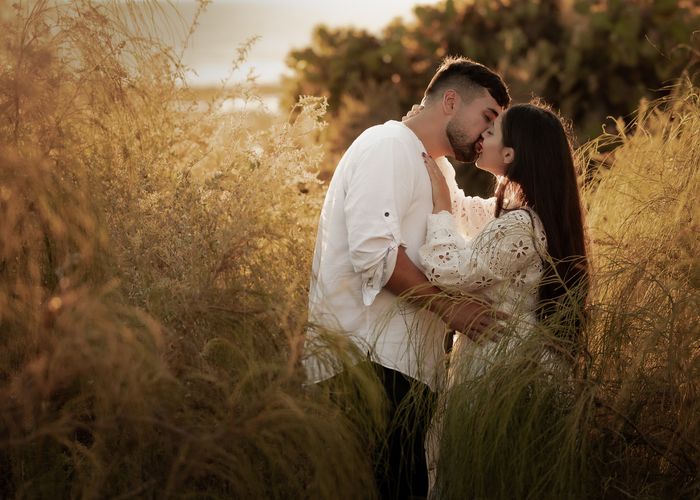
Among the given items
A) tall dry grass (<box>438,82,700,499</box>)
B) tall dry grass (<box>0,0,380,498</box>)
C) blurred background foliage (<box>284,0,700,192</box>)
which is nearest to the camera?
tall dry grass (<box>0,0,380,498</box>)

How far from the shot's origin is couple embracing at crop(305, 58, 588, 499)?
3.44 m

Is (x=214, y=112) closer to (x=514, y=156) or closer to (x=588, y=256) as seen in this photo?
(x=514, y=156)

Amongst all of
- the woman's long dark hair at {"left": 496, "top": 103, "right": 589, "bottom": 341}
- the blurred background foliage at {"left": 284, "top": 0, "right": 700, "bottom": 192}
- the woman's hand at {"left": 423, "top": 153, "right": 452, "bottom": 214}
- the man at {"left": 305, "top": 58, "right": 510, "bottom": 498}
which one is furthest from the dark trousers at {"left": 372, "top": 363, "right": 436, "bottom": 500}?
the blurred background foliage at {"left": 284, "top": 0, "right": 700, "bottom": 192}

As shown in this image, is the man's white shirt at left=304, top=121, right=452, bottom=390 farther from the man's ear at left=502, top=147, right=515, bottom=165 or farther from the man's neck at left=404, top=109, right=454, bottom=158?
the man's ear at left=502, top=147, right=515, bottom=165

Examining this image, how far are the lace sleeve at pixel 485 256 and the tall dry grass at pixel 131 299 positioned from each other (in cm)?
53

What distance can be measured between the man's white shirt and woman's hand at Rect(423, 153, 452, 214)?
0.02m

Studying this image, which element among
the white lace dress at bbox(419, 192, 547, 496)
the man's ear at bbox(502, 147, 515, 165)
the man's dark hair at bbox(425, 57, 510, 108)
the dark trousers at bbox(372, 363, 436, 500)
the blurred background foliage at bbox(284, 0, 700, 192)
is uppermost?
the blurred background foliage at bbox(284, 0, 700, 192)

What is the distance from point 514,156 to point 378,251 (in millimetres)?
694

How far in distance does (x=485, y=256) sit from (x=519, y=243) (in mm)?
148

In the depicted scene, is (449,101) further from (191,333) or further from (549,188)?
(191,333)

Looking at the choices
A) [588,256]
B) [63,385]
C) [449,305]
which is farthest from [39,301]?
[588,256]

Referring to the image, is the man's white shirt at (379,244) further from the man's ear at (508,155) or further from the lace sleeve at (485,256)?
the man's ear at (508,155)

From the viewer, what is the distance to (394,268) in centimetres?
356

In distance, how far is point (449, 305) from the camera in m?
3.54
